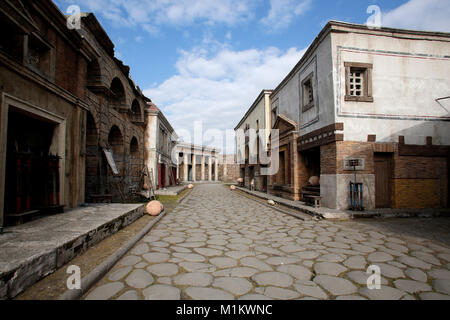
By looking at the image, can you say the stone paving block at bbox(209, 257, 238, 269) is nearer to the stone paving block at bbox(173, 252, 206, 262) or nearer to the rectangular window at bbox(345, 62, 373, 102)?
the stone paving block at bbox(173, 252, 206, 262)

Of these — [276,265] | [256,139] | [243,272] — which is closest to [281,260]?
[276,265]

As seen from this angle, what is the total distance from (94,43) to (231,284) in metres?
8.45

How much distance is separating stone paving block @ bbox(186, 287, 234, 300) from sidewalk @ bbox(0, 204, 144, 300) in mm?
1703

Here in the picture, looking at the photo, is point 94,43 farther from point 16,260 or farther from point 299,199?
point 299,199

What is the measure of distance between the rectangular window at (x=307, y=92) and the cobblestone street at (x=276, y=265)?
6.21m

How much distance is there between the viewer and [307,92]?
11.0 m

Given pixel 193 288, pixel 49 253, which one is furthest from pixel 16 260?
pixel 193 288

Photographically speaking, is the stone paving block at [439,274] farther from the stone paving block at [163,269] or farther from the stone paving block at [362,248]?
the stone paving block at [163,269]

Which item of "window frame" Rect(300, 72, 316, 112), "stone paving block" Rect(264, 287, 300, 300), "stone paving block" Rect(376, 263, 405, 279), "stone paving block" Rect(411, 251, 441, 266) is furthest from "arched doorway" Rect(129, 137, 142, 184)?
"stone paving block" Rect(411, 251, 441, 266)

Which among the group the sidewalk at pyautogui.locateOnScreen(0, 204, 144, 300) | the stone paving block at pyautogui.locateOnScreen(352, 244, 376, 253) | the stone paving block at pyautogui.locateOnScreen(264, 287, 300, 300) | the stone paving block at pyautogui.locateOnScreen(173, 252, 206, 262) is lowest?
the stone paving block at pyautogui.locateOnScreen(352, 244, 376, 253)

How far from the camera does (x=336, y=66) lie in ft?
27.6

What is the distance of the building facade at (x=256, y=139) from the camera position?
16641 millimetres

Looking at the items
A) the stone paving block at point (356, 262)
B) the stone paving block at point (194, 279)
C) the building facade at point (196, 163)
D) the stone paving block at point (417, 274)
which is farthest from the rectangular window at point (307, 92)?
the building facade at point (196, 163)

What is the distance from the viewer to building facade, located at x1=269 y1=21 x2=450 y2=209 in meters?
8.24
